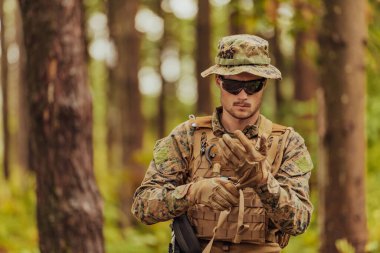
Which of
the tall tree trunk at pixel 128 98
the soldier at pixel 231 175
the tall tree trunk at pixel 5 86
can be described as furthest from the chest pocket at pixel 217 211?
the tall tree trunk at pixel 5 86

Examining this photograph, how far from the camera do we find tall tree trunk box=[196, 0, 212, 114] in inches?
643

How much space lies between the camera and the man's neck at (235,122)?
162 inches

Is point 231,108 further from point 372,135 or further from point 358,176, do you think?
point 372,135

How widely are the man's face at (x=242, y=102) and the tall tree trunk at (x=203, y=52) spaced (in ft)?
40.1

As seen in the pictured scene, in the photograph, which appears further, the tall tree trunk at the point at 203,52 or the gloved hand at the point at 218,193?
the tall tree trunk at the point at 203,52

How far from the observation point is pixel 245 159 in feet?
11.6

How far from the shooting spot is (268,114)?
57.8 feet

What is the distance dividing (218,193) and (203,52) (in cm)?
Answer: 1276

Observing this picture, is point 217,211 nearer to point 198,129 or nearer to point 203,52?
point 198,129

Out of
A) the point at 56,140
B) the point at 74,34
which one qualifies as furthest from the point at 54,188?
the point at 74,34

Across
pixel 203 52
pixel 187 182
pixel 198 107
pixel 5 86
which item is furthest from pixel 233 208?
pixel 5 86

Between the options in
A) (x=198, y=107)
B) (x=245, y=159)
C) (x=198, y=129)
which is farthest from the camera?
(x=198, y=107)

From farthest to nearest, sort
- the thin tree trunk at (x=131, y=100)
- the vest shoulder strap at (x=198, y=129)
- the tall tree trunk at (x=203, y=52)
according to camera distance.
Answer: the tall tree trunk at (x=203, y=52), the thin tree trunk at (x=131, y=100), the vest shoulder strap at (x=198, y=129)

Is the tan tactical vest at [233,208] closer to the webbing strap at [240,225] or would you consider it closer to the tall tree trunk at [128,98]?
the webbing strap at [240,225]
